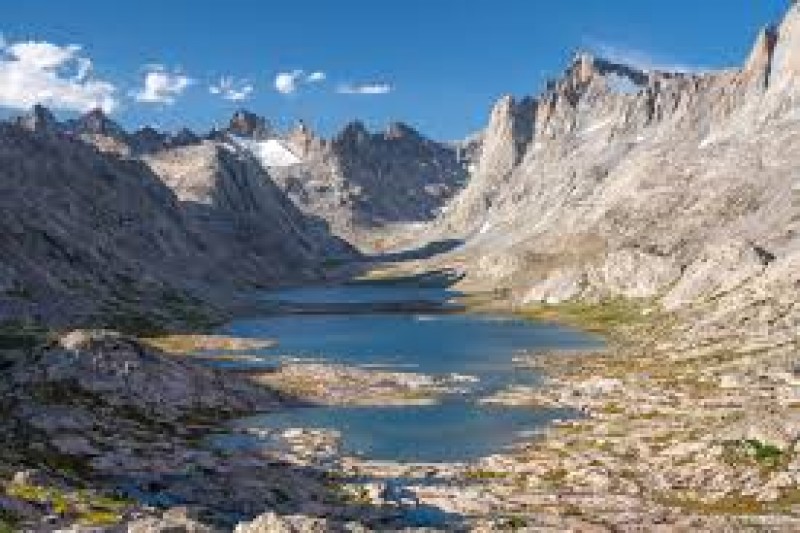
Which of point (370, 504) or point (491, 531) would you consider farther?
point (370, 504)

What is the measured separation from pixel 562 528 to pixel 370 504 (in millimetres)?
21412

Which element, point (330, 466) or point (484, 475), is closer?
point (484, 475)

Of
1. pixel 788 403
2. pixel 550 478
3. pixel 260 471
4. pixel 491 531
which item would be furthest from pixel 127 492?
pixel 788 403

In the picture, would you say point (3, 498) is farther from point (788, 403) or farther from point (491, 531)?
point (788, 403)

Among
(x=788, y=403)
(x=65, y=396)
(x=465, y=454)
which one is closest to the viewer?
(x=465, y=454)

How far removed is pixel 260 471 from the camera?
13462cm

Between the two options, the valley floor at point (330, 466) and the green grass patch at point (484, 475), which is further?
the green grass patch at point (484, 475)

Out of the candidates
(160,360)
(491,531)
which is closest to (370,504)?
(491,531)

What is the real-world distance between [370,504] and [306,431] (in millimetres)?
45124

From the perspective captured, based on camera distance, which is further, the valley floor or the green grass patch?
the green grass patch

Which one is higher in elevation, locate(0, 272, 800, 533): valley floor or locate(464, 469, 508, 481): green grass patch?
locate(0, 272, 800, 533): valley floor

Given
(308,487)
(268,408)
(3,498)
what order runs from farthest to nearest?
(268,408)
(308,487)
(3,498)

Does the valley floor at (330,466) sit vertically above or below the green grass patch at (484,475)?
above

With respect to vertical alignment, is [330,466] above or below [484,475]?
above
